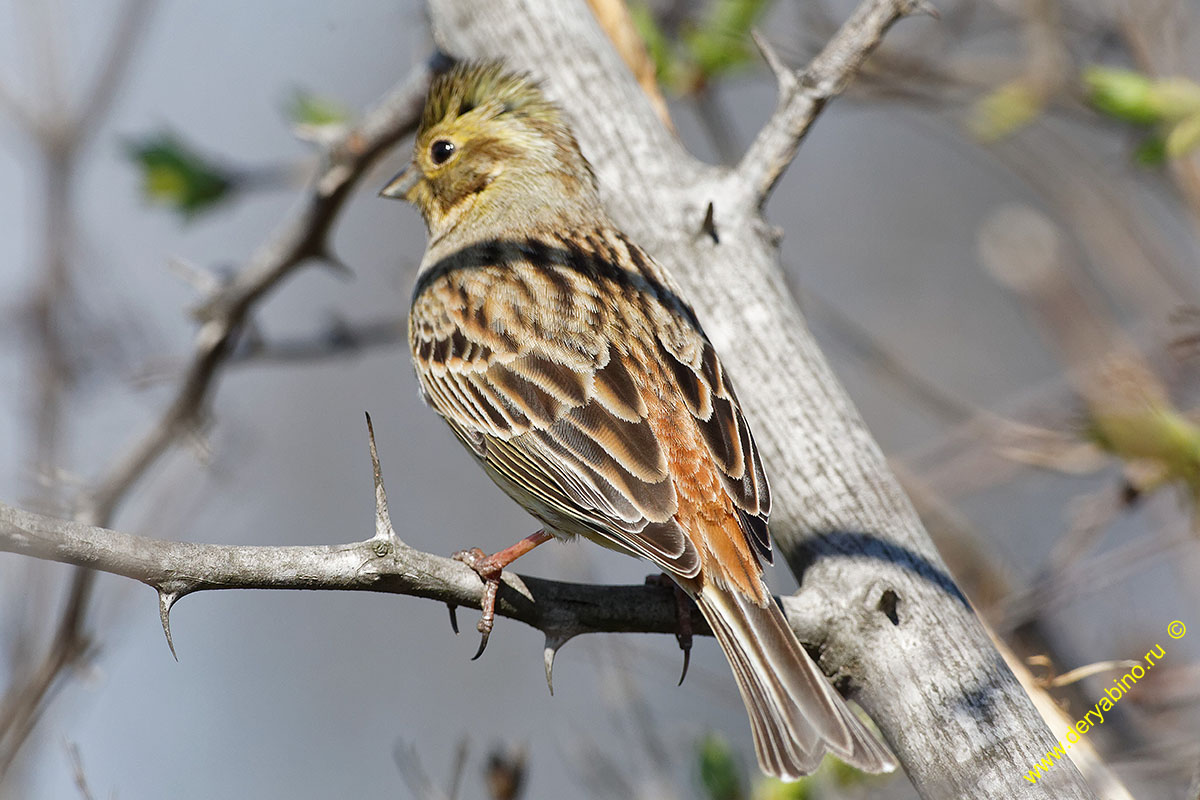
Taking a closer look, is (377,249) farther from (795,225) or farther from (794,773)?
(794,773)

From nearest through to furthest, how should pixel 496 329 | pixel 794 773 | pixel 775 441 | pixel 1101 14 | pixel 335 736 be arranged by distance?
pixel 794 773
pixel 775 441
pixel 496 329
pixel 1101 14
pixel 335 736

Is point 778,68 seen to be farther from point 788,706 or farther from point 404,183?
point 788,706

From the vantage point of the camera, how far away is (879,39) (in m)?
3.84

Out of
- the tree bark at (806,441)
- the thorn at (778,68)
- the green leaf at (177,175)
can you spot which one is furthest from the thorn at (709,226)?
the green leaf at (177,175)

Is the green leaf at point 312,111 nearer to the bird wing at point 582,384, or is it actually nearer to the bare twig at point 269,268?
the bare twig at point 269,268

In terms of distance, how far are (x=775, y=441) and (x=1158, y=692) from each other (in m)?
2.03

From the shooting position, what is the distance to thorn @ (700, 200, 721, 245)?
383cm

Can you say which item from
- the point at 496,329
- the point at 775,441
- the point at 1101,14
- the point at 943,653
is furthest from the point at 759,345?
the point at 1101,14

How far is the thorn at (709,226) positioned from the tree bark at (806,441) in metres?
0.02

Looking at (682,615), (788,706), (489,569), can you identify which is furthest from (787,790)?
(489,569)

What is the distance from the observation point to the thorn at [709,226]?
12.6 feet

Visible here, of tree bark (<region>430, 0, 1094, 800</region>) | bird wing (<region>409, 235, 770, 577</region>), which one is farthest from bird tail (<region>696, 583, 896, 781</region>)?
bird wing (<region>409, 235, 770, 577</region>)

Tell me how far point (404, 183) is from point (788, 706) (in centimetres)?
297

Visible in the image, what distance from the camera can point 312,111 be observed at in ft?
19.5
